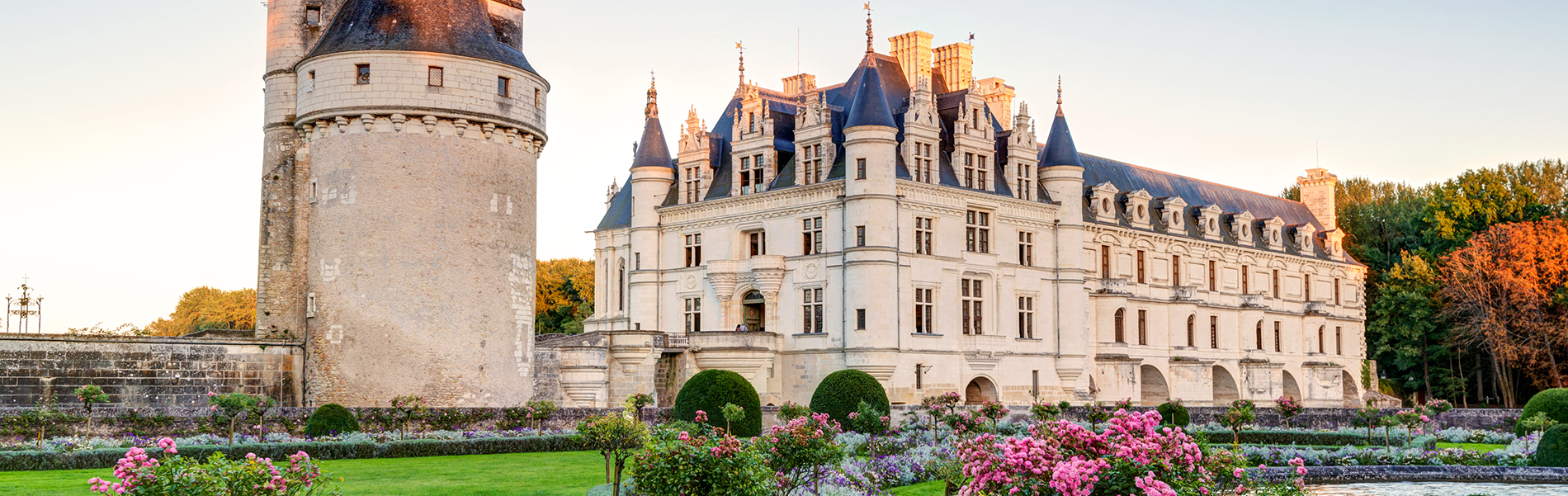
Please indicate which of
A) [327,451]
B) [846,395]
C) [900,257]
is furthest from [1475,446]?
[327,451]

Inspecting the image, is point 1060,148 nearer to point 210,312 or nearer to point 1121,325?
point 1121,325

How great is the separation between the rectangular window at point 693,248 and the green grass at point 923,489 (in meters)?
25.4

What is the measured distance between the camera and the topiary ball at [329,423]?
24422 millimetres

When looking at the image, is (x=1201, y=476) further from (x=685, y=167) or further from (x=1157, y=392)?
(x=1157, y=392)

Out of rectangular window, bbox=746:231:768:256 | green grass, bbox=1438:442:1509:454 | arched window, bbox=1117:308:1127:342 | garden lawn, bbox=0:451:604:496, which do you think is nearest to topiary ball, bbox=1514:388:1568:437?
green grass, bbox=1438:442:1509:454

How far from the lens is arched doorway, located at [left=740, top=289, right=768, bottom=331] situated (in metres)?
42.4

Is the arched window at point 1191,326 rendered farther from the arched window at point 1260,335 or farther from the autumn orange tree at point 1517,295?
the autumn orange tree at point 1517,295

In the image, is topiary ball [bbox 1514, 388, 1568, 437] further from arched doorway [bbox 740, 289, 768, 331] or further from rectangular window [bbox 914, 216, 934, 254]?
arched doorway [bbox 740, 289, 768, 331]

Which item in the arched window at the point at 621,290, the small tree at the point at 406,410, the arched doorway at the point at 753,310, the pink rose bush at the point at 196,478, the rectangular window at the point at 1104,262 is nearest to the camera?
the pink rose bush at the point at 196,478

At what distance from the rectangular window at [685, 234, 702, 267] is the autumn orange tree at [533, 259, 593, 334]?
82.2 feet

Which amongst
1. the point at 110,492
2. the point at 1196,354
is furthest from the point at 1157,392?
the point at 110,492

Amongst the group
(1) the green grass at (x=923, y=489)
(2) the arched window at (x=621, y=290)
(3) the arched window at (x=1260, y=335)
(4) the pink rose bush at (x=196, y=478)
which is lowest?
(1) the green grass at (x=923, y=489)


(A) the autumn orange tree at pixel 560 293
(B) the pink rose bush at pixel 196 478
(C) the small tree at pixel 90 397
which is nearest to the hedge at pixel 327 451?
(C) the small tree at pixel 90 397

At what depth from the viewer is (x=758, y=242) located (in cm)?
4253
